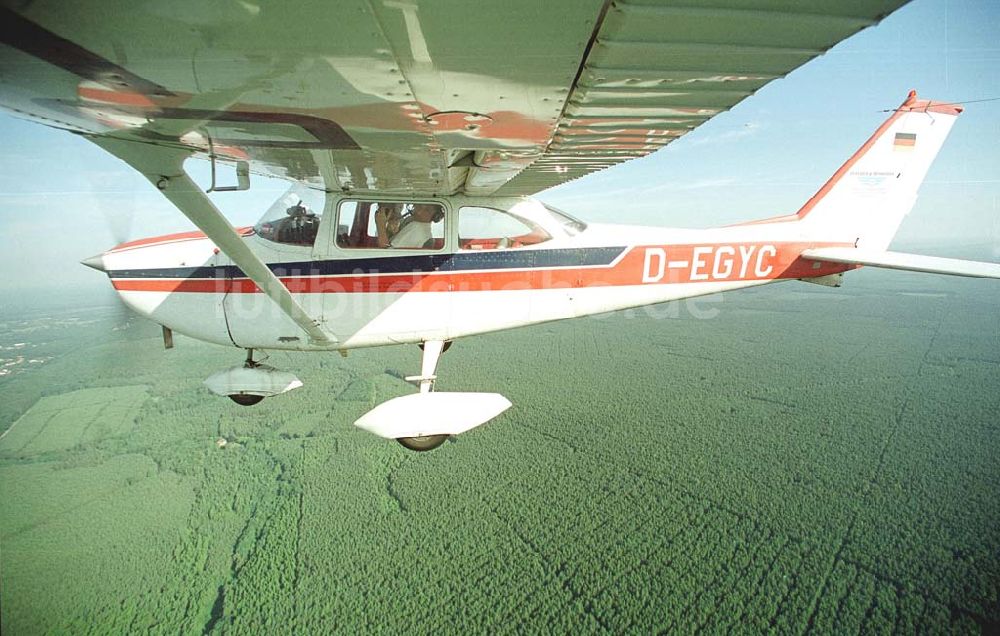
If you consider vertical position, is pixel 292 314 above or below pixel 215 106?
below

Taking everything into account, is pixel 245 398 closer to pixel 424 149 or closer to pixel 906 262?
pixel 424 149

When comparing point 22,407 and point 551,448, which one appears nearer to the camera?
point 551,448

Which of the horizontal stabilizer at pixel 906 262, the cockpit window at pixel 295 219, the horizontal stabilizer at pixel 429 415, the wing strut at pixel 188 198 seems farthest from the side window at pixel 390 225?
the horizontal stabilizer at pixel 906 262

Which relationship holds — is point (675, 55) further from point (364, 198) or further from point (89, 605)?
point (89, 605)

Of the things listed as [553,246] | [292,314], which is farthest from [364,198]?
[553,246]

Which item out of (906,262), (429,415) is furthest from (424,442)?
(906,262)

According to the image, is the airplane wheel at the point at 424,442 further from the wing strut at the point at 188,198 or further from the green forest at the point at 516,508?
the green forest at the point at 516,508

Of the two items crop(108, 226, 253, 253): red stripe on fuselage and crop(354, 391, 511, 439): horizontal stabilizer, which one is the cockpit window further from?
crop(354, 391, 511, 439): horizontal stabilizer
